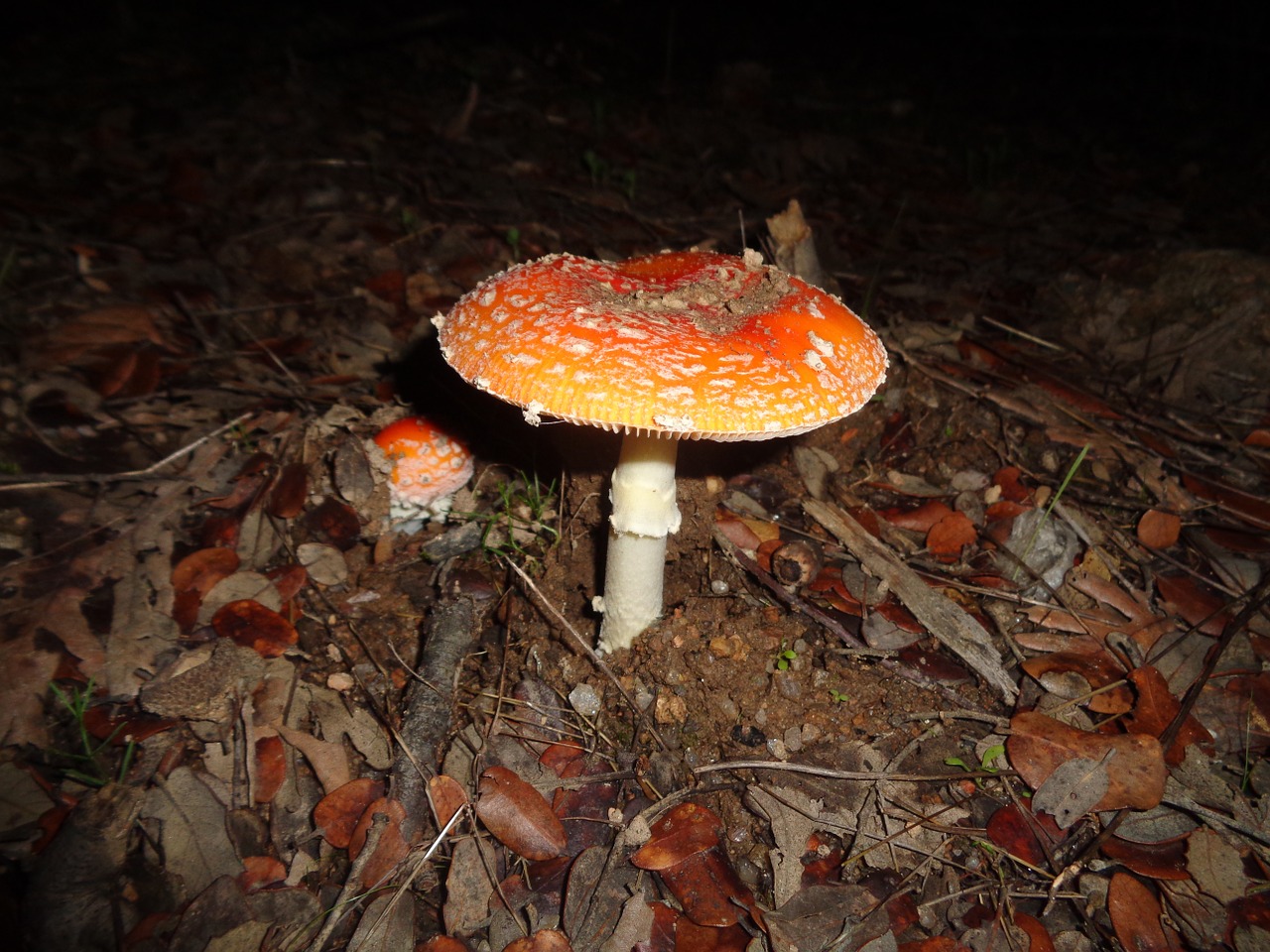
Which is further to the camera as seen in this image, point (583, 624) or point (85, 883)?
point (583, 624)

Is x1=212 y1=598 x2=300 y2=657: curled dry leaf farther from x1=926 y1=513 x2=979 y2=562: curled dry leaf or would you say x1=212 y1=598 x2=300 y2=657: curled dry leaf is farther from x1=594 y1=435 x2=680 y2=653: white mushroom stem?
x1=926 y1=513 x2=979 y2=562: curled dry leaf

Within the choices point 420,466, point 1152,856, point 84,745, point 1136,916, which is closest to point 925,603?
point 1152,856

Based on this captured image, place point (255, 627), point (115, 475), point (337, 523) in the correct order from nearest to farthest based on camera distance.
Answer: point (255, 627) → point (115, 475) → point (337, 523)

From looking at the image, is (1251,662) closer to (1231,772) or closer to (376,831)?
(1231,772)

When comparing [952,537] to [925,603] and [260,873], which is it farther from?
[260,873]

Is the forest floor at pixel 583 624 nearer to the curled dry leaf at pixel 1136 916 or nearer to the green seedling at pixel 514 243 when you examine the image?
the curled dry leaf at pixel 1136 916

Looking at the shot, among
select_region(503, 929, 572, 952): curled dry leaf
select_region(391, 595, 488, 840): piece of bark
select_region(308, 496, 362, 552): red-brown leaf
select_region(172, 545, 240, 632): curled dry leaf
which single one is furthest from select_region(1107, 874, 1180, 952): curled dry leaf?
select_region(172, 545, 240, 632): curled dry leaf

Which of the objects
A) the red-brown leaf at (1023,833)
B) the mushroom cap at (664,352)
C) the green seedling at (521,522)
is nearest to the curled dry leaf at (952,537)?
the red-brown leaf at (1023,833)
